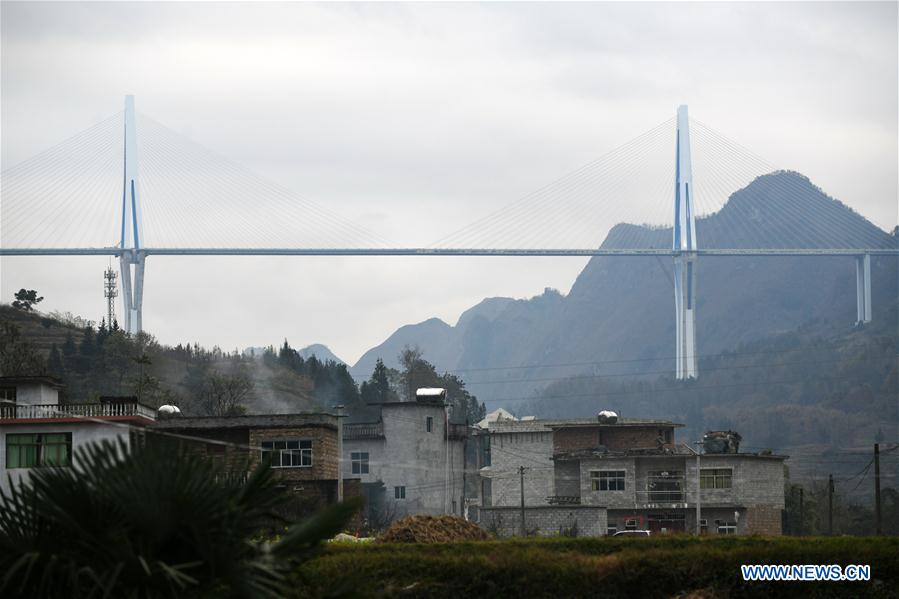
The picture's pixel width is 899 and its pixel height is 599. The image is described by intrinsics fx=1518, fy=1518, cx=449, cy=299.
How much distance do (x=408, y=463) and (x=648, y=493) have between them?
392 inches

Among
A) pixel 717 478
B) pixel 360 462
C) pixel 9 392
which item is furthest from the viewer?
pixel 360 462

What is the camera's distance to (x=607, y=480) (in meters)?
60.3

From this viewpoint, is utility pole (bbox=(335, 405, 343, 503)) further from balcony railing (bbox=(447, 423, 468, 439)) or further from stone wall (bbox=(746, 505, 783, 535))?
stone wall (bbox=(746, 505, 783, 535))

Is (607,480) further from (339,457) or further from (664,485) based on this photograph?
(339,457)

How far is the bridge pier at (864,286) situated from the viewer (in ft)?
557

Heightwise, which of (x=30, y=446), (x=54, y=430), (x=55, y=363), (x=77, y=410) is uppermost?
(x=55, y=363)

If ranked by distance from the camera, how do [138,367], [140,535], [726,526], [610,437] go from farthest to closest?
[138,367]
[610,437]
[726,526]
[140,535]

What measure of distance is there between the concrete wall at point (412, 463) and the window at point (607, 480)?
6337 mm

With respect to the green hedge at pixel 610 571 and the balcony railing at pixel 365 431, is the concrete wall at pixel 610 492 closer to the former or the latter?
the balcony railing at pixel 365 431

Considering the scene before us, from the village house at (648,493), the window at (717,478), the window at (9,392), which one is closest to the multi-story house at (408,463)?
the village house at (648,493)

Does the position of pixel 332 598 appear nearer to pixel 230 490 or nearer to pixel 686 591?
pixel 230 490

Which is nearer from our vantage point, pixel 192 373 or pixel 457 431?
pixel 457 431

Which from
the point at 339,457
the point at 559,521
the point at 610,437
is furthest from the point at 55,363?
the point at 339,457

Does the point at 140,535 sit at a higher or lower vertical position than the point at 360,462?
higher
